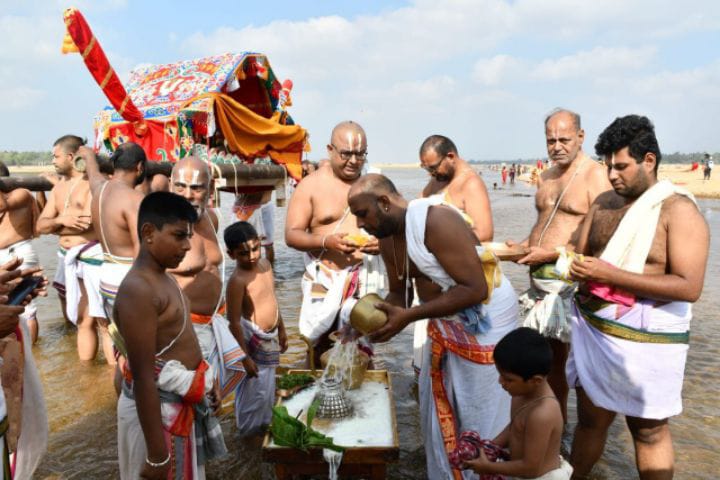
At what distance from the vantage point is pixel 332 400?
3201mm

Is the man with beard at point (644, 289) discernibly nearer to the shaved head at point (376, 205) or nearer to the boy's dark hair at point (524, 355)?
the boy's dark hair at point (524, 355)

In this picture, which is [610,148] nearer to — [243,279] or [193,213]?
[193,213]

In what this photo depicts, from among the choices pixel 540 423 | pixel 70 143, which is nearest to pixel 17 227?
pixel 70 143

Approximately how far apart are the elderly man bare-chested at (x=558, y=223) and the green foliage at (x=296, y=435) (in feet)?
6.27

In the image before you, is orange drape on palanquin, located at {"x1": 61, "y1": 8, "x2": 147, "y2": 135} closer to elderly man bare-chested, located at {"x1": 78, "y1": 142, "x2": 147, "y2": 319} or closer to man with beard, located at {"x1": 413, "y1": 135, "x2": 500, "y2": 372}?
elderly man bare-chested, located at {"x1": 78, "y1": 142, "x2": 147, "y2": 319}

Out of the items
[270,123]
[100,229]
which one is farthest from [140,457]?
[270,123]

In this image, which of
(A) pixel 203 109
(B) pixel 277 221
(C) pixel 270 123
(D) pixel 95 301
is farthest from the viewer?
(B) pixel 277 221

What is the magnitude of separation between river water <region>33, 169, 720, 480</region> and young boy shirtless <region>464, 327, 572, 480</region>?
4.72 feet

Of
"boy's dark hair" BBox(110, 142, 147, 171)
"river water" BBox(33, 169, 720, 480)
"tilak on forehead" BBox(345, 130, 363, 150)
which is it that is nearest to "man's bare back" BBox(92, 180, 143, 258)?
"boy's dark hair" BBox(110, 142, 147, 171)

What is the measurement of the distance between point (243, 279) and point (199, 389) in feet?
4.91

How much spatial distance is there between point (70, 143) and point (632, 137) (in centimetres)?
527

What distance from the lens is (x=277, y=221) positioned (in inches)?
776

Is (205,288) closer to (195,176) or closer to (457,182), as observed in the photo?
(195,176)

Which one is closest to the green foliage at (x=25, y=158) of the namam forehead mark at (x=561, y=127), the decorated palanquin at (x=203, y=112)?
the decorated palanquin at (x=203, y=112)
